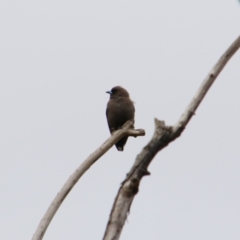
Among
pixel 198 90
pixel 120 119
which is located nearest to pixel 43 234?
pixel 198 90

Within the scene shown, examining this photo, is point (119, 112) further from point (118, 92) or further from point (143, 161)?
point (143, 161)

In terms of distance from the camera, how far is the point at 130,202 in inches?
165

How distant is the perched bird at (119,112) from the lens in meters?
11.8

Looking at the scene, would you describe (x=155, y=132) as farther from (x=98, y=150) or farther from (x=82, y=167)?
(x=98, y=150)

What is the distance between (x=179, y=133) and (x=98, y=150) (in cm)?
187

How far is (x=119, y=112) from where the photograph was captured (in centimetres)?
1180

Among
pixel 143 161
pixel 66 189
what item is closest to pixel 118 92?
pixel 66 189

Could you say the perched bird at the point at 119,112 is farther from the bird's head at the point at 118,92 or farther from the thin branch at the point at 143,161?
the thin branch at the point at 143,161

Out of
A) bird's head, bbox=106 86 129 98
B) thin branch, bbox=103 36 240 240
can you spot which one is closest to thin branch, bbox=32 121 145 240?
thin branch, bbox=103 36 240 240

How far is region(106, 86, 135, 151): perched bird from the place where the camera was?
11750mm

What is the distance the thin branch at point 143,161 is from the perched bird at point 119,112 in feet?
23.8

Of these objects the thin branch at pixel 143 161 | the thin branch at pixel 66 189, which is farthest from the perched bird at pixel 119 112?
the thin branch at pixel 143 161

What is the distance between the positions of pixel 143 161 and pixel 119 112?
7.61m

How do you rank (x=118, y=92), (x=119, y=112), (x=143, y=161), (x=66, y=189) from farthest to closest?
(x=118, y=92)
(x=119, y=112)
(x=66, y=189)
(x=143, y=161)
